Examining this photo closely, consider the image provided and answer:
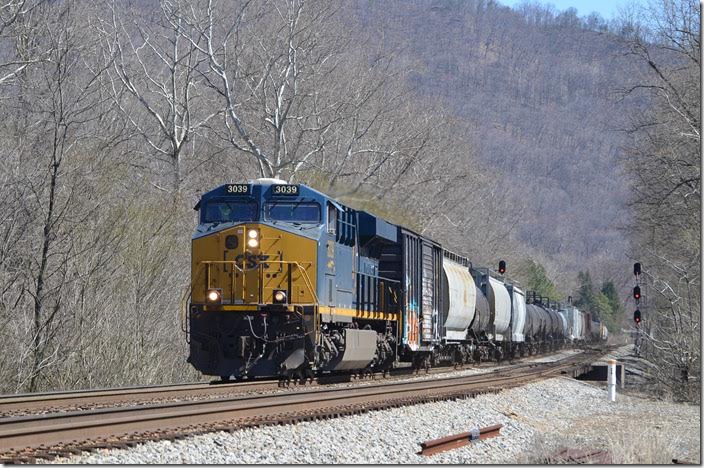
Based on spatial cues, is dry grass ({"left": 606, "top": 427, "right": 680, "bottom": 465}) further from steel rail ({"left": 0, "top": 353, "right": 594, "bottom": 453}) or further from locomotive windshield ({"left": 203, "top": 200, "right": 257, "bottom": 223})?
locomotive windshield ({"left": 203, "top": 200, "right": 257, "bottom": 223})

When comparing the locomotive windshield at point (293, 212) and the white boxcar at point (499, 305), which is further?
the white boxcar at point (499, 305)

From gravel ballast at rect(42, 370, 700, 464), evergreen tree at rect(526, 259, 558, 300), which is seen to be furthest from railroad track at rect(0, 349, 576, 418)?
evergreen tree at rect(526, 259, 558, 300)

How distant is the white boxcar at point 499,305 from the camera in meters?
34.2

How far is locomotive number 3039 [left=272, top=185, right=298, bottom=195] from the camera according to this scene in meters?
17.6

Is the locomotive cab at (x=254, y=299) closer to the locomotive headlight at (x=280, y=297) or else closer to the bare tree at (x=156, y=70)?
the locomotive headlight at (x=280, y=297)

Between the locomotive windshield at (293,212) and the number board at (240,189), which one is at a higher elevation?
the number board at (240,189)

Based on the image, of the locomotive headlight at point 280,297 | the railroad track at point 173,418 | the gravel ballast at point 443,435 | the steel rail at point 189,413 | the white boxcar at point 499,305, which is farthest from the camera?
the white boxcar at point 499,305

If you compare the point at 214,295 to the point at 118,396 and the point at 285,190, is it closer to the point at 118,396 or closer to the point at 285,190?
the point at 285,190

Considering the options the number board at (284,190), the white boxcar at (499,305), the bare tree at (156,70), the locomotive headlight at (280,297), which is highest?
the bare tree at (156,70)

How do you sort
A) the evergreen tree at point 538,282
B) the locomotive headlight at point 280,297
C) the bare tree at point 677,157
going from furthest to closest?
the evergreen tree at point 538,282 → the bare tree at point 677,157 → the locomotive headlight at point 280,297

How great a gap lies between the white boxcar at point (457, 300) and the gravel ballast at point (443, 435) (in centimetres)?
670

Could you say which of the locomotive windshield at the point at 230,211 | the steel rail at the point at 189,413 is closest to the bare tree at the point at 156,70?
the locomotive windshield at the point at 230,211

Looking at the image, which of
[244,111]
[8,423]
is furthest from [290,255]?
[244,111]

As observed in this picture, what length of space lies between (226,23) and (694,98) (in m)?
15.8
